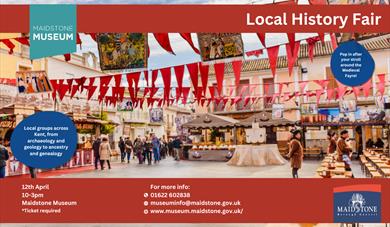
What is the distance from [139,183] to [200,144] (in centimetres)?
1057

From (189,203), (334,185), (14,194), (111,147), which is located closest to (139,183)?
(189,203)

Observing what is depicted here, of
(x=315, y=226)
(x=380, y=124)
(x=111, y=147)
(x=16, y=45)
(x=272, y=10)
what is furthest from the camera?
(x=380, y=124)

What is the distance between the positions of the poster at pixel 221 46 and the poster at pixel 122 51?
65cm

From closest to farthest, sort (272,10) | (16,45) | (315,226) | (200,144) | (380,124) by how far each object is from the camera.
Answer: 1. (272,10)
2. (315,226)
3. (16,45)
4. (380,124)
5. (200,144)

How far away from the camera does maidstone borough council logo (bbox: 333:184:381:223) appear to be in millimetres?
3822

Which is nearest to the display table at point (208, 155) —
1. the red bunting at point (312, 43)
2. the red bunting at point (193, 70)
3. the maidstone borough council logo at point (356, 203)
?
the red bunting at point (193, 70)

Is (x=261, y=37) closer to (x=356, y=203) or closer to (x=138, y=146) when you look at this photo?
(x=356, y=203)

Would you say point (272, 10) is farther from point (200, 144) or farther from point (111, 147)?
point (200, 144)

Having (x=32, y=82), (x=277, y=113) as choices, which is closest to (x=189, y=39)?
(x=32, y=82)

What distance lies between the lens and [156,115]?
8438mm

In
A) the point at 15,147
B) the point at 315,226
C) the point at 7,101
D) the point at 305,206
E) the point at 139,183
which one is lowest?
the point at 315,226

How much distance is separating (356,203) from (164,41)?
2.52 meters

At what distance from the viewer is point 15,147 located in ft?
13.1

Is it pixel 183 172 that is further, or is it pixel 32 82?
pixel 183 172
